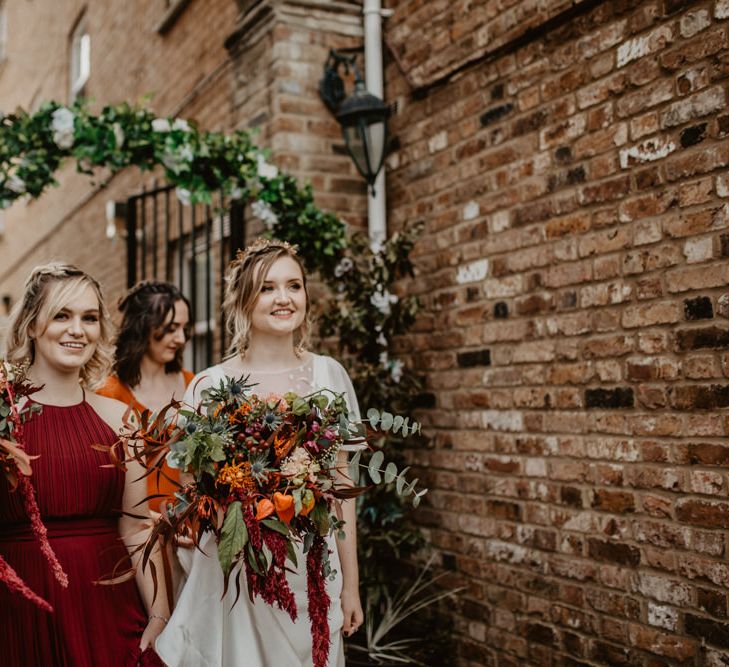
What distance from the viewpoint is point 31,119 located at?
4.30 m

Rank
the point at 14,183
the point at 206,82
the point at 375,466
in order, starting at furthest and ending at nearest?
the point at 206,82
the point at 14,183
the point at 375,466

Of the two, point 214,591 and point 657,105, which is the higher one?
point 657,105

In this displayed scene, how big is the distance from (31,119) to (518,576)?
3.37 m

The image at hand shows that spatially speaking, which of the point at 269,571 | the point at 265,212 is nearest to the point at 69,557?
the point at 269,571

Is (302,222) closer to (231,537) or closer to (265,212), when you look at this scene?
(265,212)

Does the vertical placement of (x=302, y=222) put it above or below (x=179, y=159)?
below

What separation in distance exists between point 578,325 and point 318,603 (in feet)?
5.17

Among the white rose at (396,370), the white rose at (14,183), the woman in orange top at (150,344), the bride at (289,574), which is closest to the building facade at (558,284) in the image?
the white rose at (396,370)

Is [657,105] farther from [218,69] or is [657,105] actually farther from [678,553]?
[218,69]

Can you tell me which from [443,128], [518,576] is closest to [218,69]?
[443,128]

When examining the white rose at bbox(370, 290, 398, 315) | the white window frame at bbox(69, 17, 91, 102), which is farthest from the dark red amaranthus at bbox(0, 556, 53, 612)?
the white window frame at bbox(69, 17, 91, 102)

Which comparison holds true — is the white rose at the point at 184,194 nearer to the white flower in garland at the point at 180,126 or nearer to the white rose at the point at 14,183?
A: the white flower in garland at the point at 180,126

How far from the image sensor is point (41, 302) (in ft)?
8.56

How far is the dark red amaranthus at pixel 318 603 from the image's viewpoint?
2.33 metres
